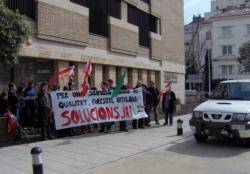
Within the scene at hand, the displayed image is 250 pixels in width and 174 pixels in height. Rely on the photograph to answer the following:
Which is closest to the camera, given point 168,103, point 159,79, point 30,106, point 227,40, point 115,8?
point 30,106

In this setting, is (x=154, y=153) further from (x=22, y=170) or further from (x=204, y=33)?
(x=204, y=33)

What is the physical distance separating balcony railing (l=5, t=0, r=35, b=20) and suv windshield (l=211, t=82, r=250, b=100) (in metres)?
7.05

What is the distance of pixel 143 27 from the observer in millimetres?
27609

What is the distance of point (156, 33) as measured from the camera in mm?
29703

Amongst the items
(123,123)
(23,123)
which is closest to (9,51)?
(23,123)

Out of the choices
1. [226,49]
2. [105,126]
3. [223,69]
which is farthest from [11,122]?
[226,49]

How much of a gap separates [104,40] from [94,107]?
290 inches

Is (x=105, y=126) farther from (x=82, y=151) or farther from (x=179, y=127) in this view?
(x=82, y=151)

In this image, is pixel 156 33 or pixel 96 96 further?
pixel 156 33

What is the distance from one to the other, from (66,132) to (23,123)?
4.45 ft

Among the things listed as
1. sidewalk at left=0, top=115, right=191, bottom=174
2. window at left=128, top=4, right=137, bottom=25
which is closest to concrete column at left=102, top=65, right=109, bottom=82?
window at left=128, top=4, right=137, bottom=25

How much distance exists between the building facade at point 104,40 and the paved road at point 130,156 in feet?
15.4

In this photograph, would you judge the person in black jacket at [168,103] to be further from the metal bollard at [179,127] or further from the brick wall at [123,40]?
the brick wall at [123,40]

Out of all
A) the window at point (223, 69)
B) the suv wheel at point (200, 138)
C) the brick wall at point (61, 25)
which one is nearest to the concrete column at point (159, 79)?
the brick wall at point (61, 25)
